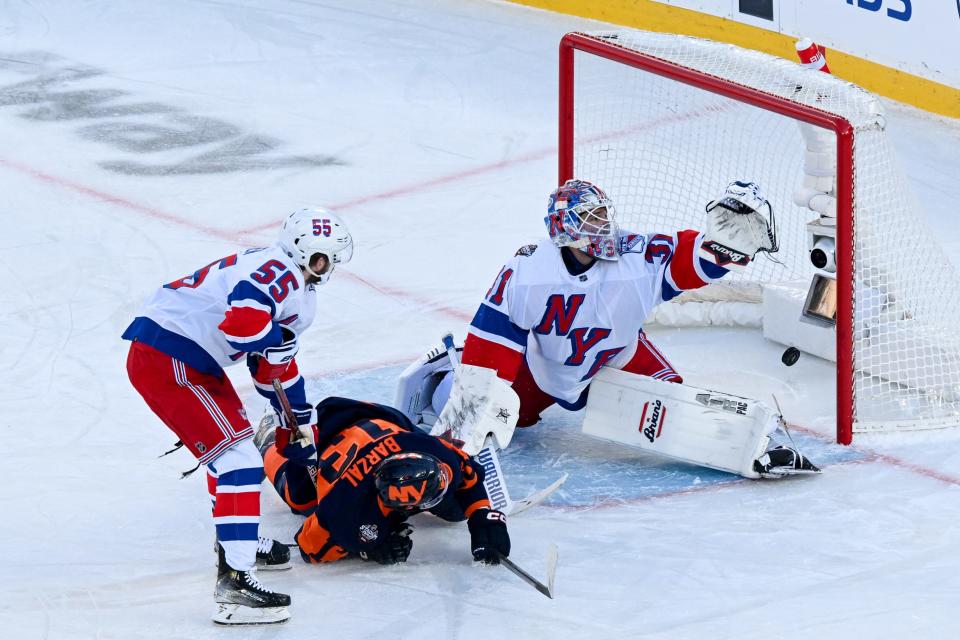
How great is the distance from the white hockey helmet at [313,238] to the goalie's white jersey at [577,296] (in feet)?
2.56

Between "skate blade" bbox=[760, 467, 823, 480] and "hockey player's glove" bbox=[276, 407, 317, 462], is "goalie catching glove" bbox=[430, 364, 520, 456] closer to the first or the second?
"hockey player's glove" bbox=[276, 407, 317, 462]

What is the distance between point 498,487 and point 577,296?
64 cm

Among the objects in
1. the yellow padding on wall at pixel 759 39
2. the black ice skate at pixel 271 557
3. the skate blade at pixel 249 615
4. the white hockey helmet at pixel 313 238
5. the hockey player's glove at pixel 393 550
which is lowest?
the skate blade at pixel 249 615

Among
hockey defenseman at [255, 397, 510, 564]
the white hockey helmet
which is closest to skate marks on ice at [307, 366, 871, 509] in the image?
hockey defenseman at [255, 397, 510, 564]

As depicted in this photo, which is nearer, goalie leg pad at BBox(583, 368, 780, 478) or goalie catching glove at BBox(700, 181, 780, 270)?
goalie catching glove at BBox(700, 181, 780, 270)

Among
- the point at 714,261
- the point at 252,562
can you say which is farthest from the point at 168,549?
the point at 714,261

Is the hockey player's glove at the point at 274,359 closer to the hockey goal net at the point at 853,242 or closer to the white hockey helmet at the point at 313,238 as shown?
the white hockey helmet at the point at 313,238

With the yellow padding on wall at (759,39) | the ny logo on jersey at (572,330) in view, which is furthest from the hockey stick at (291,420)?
the yellow padding on wall at (759,39)

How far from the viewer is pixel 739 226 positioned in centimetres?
441

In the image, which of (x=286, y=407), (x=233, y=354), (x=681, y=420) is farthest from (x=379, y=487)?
(x=681, y=420)

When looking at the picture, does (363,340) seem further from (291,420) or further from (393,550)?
(393,550)

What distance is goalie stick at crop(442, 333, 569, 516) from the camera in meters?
4.22

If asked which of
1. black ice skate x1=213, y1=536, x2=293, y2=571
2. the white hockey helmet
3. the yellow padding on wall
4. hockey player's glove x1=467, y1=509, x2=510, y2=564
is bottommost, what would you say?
black ice skate x1=213, y1=536, x2=293, y2=571

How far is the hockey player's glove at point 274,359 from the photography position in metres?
3.87
